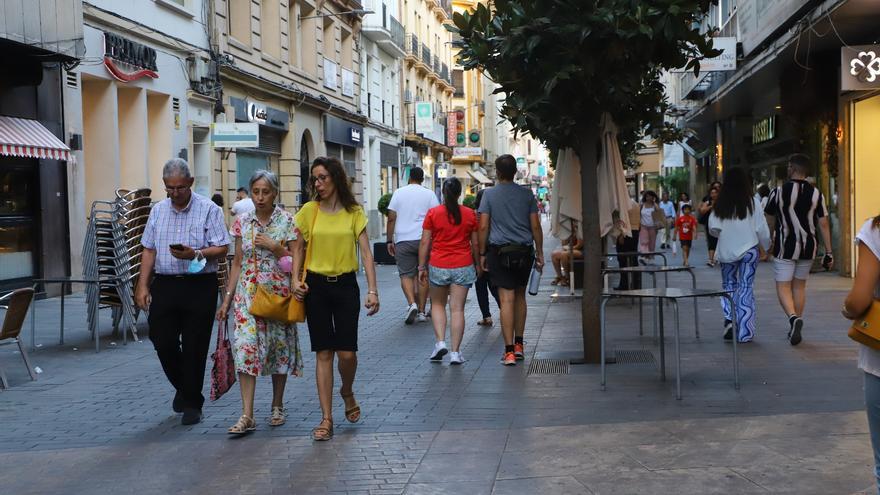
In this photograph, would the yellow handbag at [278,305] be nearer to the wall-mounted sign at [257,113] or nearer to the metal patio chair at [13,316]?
the metal patio chair at [13,316]

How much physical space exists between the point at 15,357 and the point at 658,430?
6.96 m

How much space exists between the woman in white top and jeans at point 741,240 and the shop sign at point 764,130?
637 inches

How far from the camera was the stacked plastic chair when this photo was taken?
1188 cm

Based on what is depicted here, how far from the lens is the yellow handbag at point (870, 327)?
13.7ft

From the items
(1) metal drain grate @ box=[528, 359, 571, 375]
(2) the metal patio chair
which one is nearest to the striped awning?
(2) the metal patio chair

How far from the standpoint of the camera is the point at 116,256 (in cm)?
1191

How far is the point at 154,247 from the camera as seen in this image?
762cm

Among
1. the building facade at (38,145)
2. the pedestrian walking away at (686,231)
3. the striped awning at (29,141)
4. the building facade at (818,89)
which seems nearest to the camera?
the striped awning at (29,141)

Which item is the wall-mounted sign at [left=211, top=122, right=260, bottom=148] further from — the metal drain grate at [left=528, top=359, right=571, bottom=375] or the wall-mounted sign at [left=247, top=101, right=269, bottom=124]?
the metal drain grate at [left=528, top=359, right=571, bottom=375]

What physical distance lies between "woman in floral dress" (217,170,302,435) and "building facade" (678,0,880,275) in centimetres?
1046

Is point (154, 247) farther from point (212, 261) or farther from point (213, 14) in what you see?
point (213, 14)

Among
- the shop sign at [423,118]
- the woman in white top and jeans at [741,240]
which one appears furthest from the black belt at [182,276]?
the shop sign at [423,118]

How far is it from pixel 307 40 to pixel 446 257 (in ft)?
75.0

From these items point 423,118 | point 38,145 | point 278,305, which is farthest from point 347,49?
point 278,305
